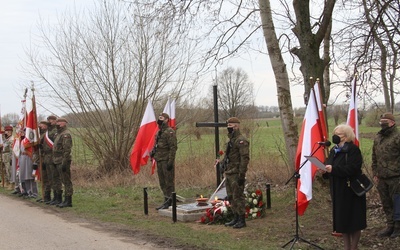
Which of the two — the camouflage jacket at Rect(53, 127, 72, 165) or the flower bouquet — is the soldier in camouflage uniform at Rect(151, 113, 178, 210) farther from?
the camouflage jacket at Rect(53, 127, 72, 165)

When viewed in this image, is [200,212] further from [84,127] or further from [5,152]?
[84,127]

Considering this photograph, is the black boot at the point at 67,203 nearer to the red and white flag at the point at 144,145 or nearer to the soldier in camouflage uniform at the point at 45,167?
the soldier in camouflage uniform at the point at 45,167

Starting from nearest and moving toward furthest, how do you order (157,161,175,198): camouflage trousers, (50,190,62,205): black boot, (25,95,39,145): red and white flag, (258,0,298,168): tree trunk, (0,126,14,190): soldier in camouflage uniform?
(157,161,175,198): camouflage trousers
(258,0,298,168): tree trunk
(50,190,62,205): black boot
(25,95,39,145): red and white flag
(0,126,14,190): soldier in camouflage uniform

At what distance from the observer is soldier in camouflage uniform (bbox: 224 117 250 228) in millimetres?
9344

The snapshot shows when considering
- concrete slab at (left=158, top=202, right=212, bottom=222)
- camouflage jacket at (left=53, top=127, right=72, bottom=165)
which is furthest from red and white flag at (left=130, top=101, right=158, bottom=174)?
concrete slab at (left=158, top=202, right=212, bottom=222)

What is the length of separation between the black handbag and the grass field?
4.83 ft

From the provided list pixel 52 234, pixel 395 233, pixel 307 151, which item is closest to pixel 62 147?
pixel 52 234

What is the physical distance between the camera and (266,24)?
1212cm

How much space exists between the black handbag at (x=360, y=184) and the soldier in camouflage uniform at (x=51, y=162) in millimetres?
8853

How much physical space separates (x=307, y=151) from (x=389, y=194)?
1.81 meters

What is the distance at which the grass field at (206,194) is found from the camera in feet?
26.8

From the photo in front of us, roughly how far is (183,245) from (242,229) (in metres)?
1.70

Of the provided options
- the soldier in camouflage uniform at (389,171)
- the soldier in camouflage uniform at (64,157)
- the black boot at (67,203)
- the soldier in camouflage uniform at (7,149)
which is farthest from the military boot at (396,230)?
the soldier in camouflage uniform at (7,149)

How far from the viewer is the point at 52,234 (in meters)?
8.98
